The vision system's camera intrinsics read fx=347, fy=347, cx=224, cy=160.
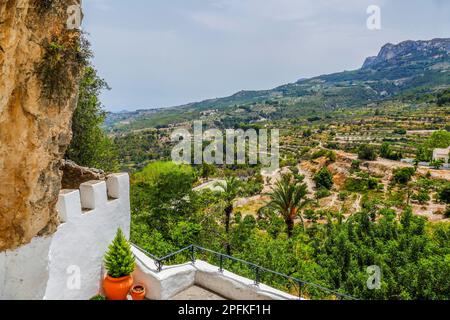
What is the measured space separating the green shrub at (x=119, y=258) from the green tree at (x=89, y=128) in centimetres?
706

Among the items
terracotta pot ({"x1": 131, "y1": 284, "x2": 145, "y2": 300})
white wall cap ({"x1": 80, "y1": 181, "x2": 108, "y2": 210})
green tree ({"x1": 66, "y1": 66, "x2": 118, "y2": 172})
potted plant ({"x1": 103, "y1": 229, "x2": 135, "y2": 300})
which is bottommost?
terracotta pot ({"x1": 131, "y1": 284, "x2": 145, "y2": 300})

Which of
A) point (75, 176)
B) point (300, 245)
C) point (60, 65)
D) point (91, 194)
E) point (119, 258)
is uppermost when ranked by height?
point (60, 65)

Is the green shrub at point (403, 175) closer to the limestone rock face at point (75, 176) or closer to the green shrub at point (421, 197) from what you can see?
the green shrub at point (421, 197)

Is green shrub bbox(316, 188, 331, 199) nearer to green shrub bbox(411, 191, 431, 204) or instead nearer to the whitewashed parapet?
green shrub bbox(411, 191, 431, 204)

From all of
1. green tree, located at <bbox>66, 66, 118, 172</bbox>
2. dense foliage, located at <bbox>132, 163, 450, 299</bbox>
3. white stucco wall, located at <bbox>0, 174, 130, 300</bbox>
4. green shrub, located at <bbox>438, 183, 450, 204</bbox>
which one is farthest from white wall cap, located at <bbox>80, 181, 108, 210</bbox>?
green shrub, located at <bbox>438, 183, 450, 204</bbox>

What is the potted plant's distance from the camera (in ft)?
26.8

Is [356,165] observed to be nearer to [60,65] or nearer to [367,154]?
[367,154]

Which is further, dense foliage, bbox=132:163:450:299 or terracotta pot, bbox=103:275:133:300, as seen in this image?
dense foliage, bbox=132:163:450:299

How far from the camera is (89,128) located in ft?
48.8

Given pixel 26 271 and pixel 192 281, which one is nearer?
pixel 26 271

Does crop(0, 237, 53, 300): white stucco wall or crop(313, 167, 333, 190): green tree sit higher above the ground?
crop(0, 237, 53, 300): white stucco wall

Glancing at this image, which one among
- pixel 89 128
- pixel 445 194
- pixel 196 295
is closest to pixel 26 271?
pixel 196 295

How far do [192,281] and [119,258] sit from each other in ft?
6.78

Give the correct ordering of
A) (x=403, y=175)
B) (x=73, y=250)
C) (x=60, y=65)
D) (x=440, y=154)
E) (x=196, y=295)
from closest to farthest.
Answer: (x=60, y=65), (x=73, y=250), (x=196, y=295), (x=403, y=175), (x=440, y=154)
